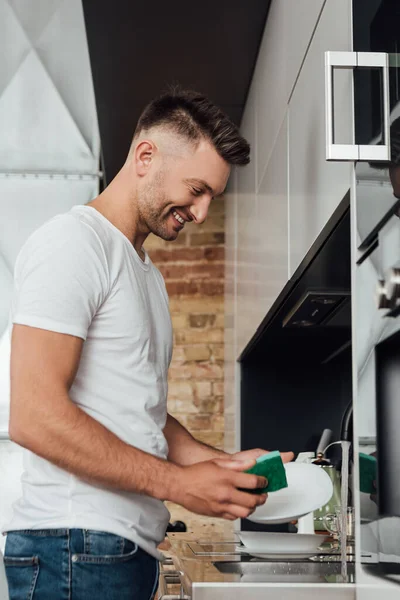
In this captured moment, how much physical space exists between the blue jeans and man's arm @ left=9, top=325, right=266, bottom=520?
0.10 meters

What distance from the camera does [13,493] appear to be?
2984 mm

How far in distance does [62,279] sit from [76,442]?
23 cm

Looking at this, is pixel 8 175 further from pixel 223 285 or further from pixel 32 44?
pixel 223 285

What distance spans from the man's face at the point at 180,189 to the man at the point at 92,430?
0.10 m

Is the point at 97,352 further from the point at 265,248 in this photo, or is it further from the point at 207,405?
the point at 207,405

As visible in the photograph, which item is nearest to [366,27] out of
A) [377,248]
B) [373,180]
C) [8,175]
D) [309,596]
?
[373,180]

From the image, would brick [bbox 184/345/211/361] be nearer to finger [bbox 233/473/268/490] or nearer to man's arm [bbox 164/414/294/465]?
man's arm [bbox 164/414/294/465]

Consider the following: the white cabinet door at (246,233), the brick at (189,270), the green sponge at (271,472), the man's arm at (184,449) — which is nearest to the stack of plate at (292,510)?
the man's arm at (184,449)

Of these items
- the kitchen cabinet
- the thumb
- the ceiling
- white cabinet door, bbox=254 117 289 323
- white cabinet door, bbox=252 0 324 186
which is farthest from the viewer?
the kitchen cabinet

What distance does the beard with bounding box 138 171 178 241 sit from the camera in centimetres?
150

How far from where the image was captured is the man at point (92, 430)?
3.92ft

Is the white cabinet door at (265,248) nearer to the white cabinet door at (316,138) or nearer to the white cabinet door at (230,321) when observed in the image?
the white cabinet door at (316,138)

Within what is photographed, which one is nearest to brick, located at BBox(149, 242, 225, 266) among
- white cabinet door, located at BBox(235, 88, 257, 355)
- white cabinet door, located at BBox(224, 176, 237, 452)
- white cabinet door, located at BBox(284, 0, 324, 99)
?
white cabinet door, located at BBox(224, 176, 237, 452)

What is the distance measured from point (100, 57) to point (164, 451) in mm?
1829
